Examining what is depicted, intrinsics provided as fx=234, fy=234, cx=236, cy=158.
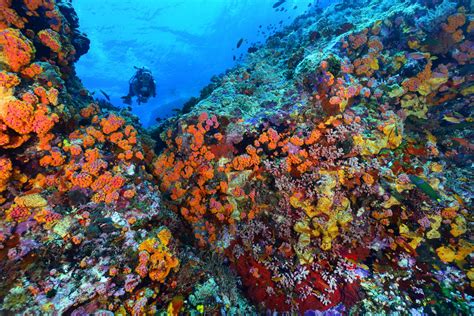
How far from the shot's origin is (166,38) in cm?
4519

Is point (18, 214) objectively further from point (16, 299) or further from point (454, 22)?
point (454, 22)

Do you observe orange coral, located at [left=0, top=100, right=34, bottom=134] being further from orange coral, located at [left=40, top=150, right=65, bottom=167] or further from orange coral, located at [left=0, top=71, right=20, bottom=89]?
orange coral, located at [left=40, top=150, right=65, bottom=167]

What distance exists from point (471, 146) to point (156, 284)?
8.08 metres

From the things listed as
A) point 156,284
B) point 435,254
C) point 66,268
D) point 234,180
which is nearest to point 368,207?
point 435,254

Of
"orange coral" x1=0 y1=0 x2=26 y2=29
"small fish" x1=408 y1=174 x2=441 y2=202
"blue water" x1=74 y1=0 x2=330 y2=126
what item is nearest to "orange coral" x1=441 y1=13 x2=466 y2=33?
"small fish" x1=408 y1=174 x2=441 y2=202

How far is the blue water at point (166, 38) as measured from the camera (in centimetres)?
3741

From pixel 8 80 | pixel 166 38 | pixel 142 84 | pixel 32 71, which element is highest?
pixel 166 38

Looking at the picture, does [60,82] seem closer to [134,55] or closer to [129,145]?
[129,145]

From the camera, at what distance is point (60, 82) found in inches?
203

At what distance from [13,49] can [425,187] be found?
8399mm

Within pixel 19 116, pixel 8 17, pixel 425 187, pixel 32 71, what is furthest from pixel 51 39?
pixel 425 187

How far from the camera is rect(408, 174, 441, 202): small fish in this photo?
482 centimetres

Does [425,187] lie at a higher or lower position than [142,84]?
lower

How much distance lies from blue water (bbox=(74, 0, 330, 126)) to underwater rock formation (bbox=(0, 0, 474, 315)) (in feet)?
117
